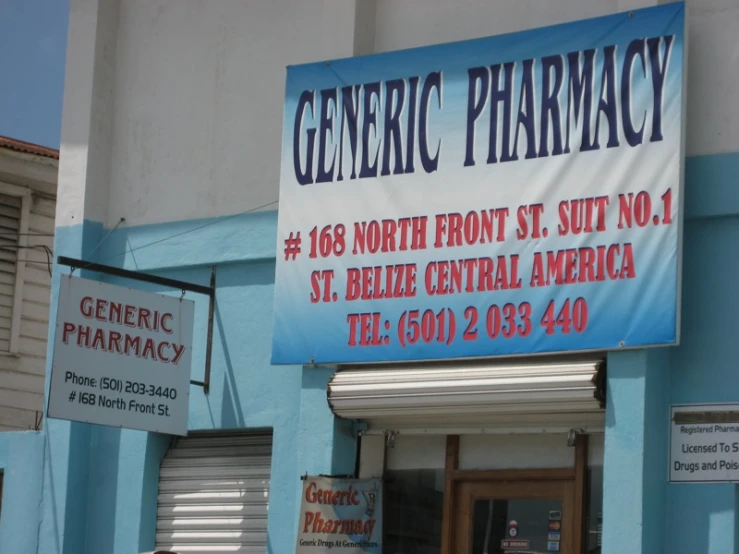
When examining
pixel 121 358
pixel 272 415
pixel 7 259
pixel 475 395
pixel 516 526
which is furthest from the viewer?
pixel 7 259

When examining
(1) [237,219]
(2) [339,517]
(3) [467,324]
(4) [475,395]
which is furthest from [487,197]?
(2) [339,517]

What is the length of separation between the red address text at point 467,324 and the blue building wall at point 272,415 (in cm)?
51

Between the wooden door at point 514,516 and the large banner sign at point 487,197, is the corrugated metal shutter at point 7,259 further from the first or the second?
the wooden door at point 514,516

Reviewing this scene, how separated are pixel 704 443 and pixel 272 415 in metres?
3.96

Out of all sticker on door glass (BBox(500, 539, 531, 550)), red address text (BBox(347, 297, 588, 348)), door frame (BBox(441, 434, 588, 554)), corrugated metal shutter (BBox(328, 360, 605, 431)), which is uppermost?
red address text (BBox(347, 297, 588, 348))

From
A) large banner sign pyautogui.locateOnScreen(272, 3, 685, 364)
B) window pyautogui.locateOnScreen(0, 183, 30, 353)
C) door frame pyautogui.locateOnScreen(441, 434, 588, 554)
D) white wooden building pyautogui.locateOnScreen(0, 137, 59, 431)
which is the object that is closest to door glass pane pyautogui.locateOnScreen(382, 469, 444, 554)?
door frame pyautogui.locateOnScreen(441, 434, 588, 554)

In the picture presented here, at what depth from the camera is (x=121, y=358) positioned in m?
12.4

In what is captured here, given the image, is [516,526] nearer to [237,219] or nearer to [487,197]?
[487,197]

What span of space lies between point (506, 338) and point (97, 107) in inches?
208

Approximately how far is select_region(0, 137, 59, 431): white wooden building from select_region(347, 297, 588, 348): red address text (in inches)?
277

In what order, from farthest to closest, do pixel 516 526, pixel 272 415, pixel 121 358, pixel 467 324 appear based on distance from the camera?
pixel 272 415, pixel 121 358, pixel 516 526, pixel 467 324

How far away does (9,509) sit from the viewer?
14.2 metres

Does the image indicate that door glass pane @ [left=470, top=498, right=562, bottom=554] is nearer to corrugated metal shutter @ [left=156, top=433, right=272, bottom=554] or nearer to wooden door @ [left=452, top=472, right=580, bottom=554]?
wooden door @ [left=452, top=472, right=580, bottom=554]

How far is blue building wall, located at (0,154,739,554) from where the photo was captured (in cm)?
1081
